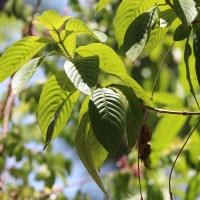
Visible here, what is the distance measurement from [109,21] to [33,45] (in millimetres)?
1635

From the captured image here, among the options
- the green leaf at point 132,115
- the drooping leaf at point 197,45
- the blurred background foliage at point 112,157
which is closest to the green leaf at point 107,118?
the green leaf at point 132,115

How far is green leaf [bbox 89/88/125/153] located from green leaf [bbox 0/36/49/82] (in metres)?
0.17

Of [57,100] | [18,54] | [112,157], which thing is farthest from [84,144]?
[112,157]

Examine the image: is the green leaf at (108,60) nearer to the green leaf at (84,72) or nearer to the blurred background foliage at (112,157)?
the green leaf at (84,72)

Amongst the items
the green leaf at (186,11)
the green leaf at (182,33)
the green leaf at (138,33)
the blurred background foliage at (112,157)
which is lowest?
the blurred background foliage at (112,157)

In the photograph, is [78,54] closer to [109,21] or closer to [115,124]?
[115,124]

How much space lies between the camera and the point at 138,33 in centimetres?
100

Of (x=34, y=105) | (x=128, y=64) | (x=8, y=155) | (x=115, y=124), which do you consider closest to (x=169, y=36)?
(x=128, y=64)

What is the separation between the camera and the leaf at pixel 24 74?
97 centimetres

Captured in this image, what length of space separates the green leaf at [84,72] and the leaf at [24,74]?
0.18 feet

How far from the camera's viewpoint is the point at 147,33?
1.01 metres

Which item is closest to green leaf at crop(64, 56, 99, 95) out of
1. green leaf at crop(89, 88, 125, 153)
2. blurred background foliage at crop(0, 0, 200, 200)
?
green leaf at crop(89, 88, 125, 153)

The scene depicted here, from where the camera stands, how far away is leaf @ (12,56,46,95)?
973mm

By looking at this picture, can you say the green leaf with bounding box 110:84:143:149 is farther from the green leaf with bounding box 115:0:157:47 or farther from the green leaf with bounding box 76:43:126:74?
the green leaf with bounding box 115:0:157:47
